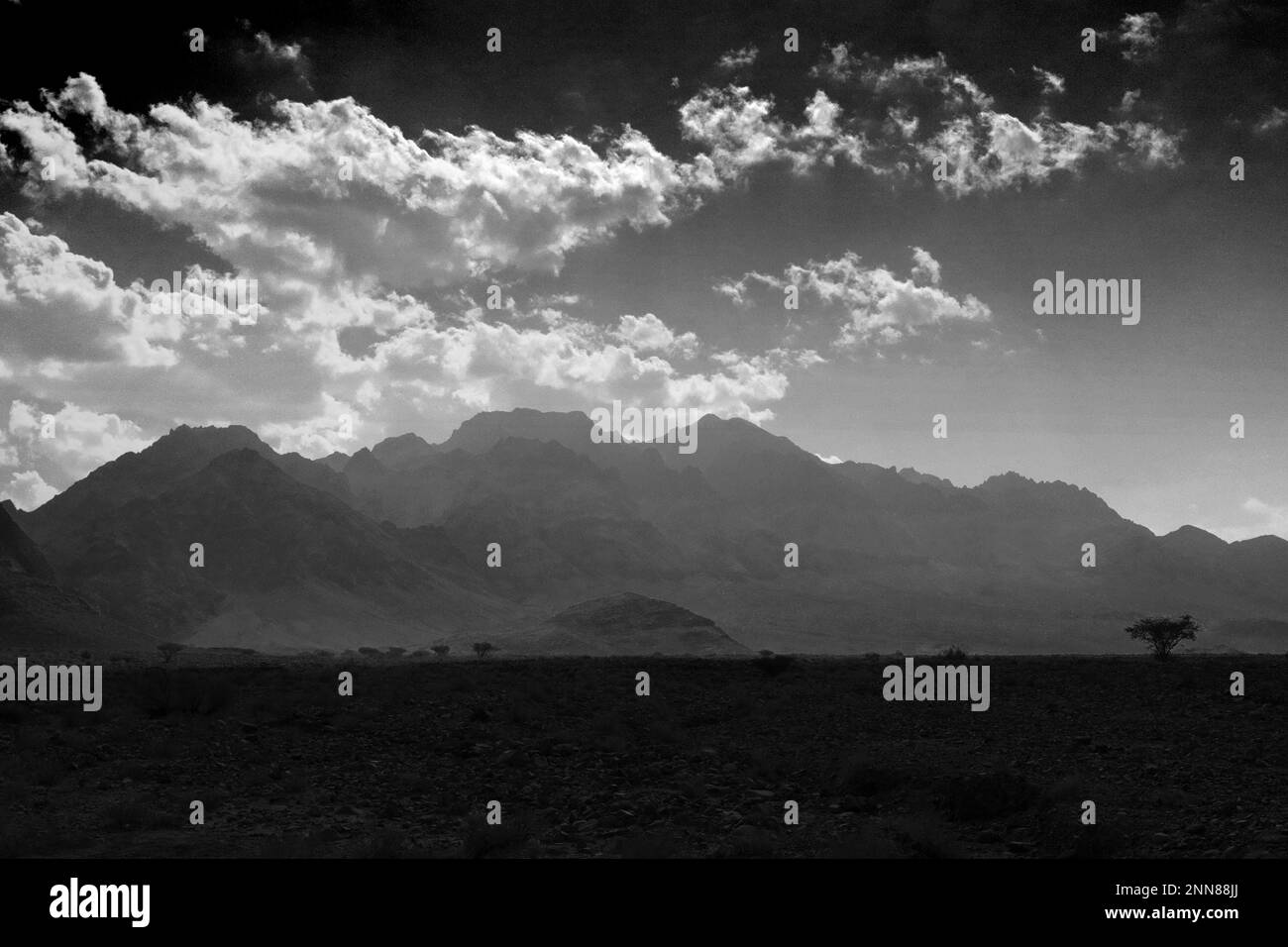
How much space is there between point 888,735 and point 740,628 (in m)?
170

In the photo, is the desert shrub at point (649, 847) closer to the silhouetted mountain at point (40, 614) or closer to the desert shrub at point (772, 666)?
the desert shrub at point (772, 666)

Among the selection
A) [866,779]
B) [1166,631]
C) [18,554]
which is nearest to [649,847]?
[866,779]

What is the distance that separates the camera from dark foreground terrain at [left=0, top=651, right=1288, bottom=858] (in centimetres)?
1264

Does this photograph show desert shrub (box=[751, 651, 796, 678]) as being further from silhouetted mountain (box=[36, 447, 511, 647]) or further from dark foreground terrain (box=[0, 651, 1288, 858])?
silhouetted mountain (box=[36, 447, 511, 647])

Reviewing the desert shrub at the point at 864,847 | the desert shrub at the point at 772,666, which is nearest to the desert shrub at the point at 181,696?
the desert shrub at the point at 772,666

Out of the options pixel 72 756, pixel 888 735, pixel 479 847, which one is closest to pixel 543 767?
pixel 479 847

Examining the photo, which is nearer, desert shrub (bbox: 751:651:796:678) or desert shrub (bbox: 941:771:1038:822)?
desert shrub (bbox: 941:771:1038:822)

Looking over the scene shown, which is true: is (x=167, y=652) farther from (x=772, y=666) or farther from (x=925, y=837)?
(x=925, y=837)

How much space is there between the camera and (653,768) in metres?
17.1

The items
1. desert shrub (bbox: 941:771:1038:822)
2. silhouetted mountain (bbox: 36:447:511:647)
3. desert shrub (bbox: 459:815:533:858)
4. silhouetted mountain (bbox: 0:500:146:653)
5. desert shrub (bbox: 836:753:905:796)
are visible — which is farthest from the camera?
silhouetted mountain (bbox: 36:447:511:647)

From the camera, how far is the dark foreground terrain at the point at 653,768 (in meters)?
12.6

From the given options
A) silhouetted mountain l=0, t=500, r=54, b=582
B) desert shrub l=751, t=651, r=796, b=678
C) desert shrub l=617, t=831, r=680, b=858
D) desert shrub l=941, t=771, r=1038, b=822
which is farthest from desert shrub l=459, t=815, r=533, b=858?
silhouetted mountain l=0, t=500, r=54, b=582

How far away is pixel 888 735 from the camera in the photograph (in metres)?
19.8
